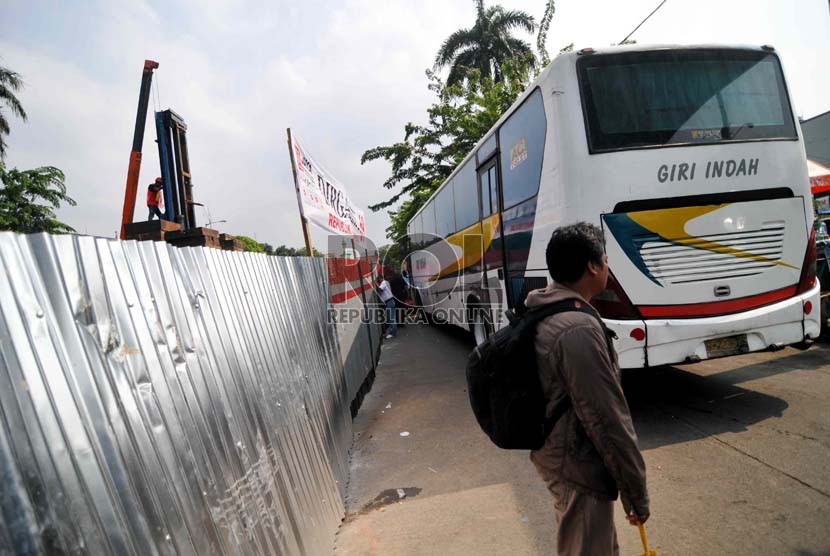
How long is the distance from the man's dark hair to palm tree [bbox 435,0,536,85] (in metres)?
23.9

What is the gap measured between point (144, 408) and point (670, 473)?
3.71 metres

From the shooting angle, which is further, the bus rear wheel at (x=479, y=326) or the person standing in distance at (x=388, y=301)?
the person standing in distance at (x=388, y=301)

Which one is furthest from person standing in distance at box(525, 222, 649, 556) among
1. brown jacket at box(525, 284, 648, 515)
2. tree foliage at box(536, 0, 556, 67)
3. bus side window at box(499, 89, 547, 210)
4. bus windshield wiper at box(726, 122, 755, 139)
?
tree foliage at box(536, 0, 556, 67)

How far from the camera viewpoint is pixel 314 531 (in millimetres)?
3166

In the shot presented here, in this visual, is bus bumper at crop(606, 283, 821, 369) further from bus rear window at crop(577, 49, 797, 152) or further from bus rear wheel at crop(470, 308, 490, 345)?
bus rear wheel at crop(470, 308, 490, 345)

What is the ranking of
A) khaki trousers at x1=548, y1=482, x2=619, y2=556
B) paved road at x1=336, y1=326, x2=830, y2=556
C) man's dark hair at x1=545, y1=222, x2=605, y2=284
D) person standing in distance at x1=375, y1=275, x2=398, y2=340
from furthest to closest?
person standing in distance at x1=375, y1=275, x2=398, y2=340 → paved road at x1=336, y1=326, x2=830, y2=556 → man's dark hair at x1=545, y1=222, x2=605, y2=284 → khaki trousers at x1=548, y1=482, x2=619, y2=556

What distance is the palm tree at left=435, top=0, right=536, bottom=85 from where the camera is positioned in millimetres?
24312

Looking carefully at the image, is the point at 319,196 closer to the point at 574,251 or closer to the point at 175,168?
the point at 175,168

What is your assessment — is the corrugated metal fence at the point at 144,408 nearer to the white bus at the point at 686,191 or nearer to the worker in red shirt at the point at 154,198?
the white bus at the point at 686,191

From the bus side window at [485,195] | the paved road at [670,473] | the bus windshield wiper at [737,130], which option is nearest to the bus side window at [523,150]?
the bus side window at [485,195]

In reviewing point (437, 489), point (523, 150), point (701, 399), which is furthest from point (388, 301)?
point (437, 489)

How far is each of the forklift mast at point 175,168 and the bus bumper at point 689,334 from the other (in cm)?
517

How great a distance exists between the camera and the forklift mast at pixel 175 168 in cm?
598

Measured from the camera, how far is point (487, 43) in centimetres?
2459
